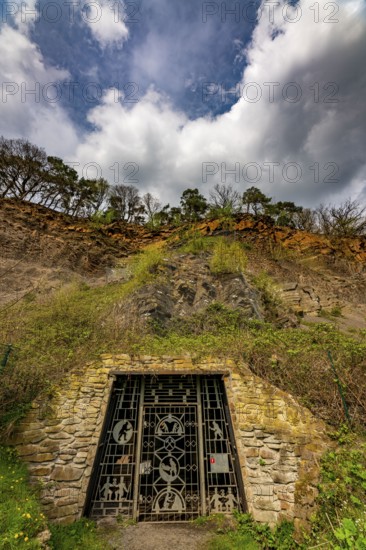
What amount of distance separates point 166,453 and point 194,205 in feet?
64.2

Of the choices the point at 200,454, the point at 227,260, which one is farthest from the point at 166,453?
the point at 227,260

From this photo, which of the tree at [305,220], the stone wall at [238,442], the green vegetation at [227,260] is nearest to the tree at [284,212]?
the tree at [305,220]

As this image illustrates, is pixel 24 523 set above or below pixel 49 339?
below

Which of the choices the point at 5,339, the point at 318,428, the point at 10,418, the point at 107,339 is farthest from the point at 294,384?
the point at 5,339

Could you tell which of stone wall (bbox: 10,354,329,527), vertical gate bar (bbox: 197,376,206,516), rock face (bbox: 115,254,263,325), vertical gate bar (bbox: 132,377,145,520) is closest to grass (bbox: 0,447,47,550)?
stone wall (bbox: 10,354,329,527)

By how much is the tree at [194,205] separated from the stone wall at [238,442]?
17.6 meters

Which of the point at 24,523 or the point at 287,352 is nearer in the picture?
the point at 24,523

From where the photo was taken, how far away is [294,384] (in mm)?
5707

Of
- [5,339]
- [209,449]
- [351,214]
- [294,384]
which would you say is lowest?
[209,449]

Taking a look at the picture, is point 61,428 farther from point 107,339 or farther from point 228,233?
point 228,233

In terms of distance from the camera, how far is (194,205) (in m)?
22.2

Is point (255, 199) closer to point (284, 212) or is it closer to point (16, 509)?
point (284, 212)

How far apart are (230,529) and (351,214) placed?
23422mm

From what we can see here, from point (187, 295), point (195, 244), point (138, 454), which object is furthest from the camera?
point (195, 244)
